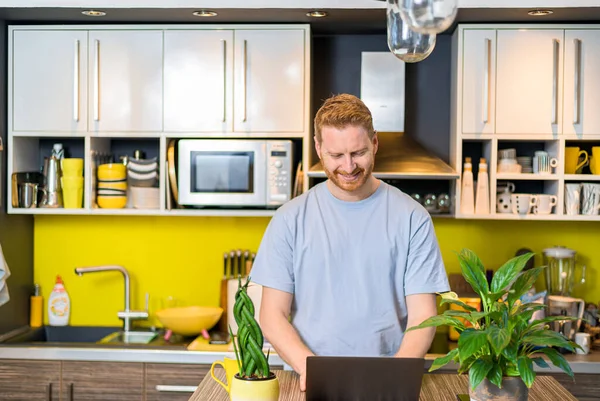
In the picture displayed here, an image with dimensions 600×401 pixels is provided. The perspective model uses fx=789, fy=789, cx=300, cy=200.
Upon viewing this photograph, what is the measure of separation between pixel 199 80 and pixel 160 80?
0.18m

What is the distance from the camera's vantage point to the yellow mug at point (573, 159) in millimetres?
3692

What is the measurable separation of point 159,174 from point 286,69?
0.81 meters

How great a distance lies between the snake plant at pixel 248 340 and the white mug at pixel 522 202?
2134 millimetres

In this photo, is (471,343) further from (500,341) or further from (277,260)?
(277,260)

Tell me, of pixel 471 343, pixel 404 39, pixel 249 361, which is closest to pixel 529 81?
pixel 404 39

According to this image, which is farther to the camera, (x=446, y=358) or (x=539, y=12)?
(x=539, y=12)

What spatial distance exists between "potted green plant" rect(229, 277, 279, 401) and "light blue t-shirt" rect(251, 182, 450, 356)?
660 millimetres

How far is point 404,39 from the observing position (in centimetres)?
178

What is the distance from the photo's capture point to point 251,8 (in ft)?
11.3

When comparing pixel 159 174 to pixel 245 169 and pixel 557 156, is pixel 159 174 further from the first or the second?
pixel 557 156

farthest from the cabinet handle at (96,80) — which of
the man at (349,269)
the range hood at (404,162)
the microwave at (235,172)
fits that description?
the man at (349,269)

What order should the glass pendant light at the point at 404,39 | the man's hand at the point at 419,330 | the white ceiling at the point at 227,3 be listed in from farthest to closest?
the white ceiling at the point at 227,3 → the man's hand at the point at 419,330 → the glass pendant light at the point at 404,39

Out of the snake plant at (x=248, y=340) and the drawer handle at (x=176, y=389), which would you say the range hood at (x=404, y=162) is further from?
the snake plant at (x=248, y=340)

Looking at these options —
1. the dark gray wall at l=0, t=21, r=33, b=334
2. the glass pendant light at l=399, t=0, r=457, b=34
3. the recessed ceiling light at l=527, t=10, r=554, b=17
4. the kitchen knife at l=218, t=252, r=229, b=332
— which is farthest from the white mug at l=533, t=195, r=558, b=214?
the dark gray wall at l=0, t=21, r=33, b=334
